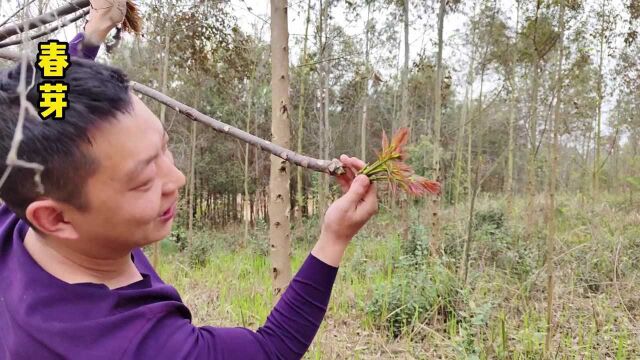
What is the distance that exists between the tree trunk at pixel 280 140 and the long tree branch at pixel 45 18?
0.82m

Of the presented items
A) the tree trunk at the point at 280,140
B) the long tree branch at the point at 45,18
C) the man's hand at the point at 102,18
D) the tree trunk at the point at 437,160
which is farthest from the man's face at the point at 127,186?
the tree trunk at the point at 437,160

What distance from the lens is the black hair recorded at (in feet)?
1.91

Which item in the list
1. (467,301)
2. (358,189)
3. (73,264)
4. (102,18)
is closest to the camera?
(73,264)

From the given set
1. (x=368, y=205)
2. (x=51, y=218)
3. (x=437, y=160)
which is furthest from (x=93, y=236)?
(x=437, y=160)

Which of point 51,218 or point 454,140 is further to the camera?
point 454,140

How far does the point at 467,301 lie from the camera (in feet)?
11.5

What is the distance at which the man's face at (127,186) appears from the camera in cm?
62

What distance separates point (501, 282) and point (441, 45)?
2.77 metres

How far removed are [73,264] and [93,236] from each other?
7 cm

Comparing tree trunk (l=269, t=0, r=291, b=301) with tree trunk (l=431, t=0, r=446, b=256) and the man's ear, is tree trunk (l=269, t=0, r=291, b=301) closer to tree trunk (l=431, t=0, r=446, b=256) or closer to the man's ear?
the man's ear

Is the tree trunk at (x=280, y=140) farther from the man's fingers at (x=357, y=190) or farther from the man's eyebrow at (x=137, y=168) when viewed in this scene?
the man's eyebrow at (x=137, y=168)

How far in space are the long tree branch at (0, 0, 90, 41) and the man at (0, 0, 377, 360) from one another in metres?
0.08

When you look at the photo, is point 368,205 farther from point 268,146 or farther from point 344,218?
point 268,146

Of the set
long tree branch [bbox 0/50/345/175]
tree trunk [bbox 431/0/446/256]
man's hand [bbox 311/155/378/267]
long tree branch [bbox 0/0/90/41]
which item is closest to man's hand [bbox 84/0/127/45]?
long tree branch [bbox 0/0/90/41]
